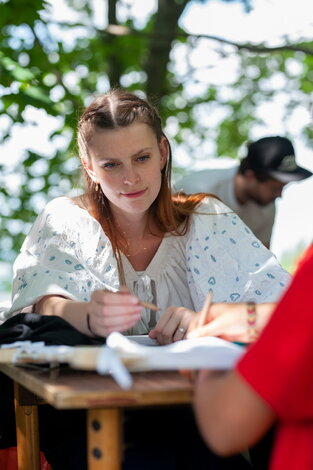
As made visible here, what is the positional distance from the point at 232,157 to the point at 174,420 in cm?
869

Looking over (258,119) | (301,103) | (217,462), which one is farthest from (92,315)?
(258,119)

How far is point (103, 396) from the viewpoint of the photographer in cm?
133

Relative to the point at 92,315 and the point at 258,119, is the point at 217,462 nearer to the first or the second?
the point at 92,315

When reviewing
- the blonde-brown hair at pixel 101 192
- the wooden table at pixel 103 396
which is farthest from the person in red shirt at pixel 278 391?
the blonde-brown hair at pixel 101 192

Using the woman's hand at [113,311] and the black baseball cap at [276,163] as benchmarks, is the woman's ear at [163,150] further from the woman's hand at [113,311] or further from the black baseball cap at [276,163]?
the black baseball cap at [276,163]

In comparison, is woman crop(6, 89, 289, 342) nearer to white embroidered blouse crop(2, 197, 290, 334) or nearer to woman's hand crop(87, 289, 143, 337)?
white embroidered blouse crop(2, 197, 290, 334)

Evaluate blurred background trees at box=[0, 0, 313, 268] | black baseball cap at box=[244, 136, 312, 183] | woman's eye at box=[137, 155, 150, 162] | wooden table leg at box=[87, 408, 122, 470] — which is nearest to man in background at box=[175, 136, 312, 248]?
black baseball cap at box=[244, 136, 312, 183]

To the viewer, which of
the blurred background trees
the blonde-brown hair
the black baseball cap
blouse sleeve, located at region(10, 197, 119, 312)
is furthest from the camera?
the black baseball cap

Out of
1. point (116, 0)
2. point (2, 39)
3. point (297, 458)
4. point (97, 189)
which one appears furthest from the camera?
point (116, 0)

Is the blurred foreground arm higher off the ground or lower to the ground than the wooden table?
higher

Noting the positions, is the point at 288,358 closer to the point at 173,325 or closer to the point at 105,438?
the point at 105,438

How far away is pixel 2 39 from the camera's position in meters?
3.98

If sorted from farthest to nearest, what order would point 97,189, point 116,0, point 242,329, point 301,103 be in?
point 301,103, point 116,0, point 97,189, point 242,329

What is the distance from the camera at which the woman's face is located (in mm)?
2508
